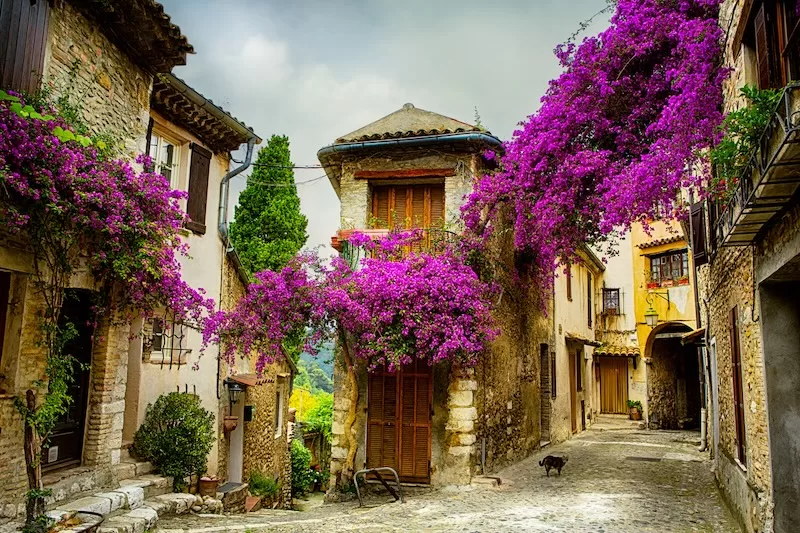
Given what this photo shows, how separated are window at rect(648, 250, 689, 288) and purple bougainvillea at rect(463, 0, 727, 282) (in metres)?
12.3

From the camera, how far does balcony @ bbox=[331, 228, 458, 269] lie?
11.4 metres

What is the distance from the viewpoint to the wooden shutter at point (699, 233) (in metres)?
9.75

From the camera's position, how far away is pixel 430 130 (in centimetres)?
1175

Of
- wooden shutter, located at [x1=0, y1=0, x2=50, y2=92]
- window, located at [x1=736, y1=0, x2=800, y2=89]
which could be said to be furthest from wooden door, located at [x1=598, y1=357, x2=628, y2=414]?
wooden shutter, located at [x1=0, y1=0, x2=50, y2=92]

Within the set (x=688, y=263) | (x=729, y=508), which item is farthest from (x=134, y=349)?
(x=688, y=263)

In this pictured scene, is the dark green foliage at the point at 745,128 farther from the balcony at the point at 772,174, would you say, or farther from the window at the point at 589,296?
the window at the point at 589,296

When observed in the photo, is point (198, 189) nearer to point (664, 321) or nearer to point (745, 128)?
point (745, 128)

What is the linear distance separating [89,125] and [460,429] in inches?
298

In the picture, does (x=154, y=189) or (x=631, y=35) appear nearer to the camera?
(x=154, y=189)

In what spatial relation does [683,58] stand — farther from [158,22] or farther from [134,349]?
[134,349]

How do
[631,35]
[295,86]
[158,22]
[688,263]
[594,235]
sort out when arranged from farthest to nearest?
[295,86], [688,263], [594,235], [631,35], [158,22]

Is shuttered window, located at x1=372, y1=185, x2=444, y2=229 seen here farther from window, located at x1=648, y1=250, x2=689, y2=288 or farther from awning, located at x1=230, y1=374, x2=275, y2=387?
window, located at x1=648, y1=250, x2=689, y2=288

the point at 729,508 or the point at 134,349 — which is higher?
the point at 134,349

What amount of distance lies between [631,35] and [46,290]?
8781mm
